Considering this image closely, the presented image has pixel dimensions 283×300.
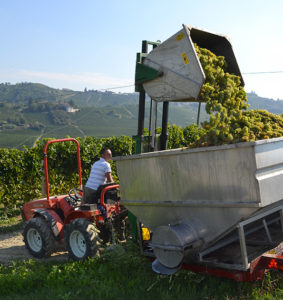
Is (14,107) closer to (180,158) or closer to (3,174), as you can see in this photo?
(3,174)

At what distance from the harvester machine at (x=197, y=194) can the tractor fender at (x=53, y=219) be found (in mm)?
2028

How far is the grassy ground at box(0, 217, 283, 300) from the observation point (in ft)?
15.0

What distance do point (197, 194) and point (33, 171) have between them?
8870 mm

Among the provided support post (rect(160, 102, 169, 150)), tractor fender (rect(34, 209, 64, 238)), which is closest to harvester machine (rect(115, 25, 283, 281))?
support post (rect(160, 102, 169, 150))

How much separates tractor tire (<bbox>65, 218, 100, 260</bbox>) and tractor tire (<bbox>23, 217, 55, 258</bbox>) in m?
0.62

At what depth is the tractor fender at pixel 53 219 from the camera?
6.84 m

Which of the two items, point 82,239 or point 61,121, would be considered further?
point 61,121

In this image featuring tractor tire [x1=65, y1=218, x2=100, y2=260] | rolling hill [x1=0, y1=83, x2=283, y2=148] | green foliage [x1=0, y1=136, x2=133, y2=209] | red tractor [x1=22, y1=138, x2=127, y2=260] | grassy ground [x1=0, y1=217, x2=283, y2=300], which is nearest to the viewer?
grassy ground [x1=0, y1=217, x2=283, y2=300]

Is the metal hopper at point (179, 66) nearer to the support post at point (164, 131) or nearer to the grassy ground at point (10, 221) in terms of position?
the support post at point (164, 131)

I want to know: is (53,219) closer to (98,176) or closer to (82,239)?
(82,239)

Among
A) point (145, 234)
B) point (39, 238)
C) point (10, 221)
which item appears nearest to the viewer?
point (145, 234)

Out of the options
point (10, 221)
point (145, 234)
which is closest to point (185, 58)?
point (145, 234)

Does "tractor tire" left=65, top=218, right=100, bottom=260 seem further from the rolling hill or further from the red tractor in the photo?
the rolling hill

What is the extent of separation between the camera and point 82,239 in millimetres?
6375
